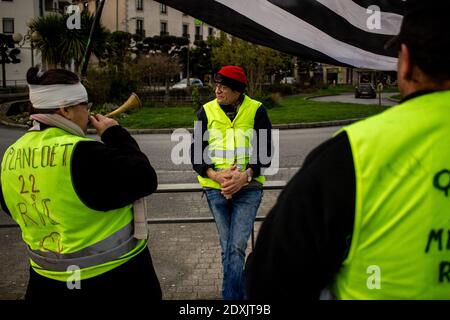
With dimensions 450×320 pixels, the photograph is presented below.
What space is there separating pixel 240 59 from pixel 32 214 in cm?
3228

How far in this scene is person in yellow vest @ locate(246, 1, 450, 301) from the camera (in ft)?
4.19

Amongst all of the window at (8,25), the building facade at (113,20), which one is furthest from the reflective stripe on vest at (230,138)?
the window at (8,25)

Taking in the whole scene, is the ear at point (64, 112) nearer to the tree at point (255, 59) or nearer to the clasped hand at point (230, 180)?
the clasped hand at point (230, 180)

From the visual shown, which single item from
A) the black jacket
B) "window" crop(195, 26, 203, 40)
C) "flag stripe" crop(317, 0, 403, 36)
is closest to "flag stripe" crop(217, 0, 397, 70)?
"flag stripe" crop(317, 0, 403, 36)

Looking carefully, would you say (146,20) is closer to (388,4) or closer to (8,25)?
(8,25)

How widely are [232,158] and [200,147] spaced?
0.86 ft

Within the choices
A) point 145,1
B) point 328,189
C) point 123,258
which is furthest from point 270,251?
point 145,1

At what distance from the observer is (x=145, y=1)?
224 ft

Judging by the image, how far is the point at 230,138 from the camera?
12.4ft

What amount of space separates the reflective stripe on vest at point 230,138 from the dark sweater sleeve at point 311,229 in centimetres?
239

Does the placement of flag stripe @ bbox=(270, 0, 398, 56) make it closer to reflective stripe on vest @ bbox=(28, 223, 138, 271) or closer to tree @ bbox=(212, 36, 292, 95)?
reflective stripe on vest @ bbox=(28, 223, 138, 271)

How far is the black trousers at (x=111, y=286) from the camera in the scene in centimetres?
230

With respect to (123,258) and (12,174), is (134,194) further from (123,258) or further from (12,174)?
(12,174)

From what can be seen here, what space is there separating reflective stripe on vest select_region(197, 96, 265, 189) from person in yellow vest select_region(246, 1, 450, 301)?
2.41 m
